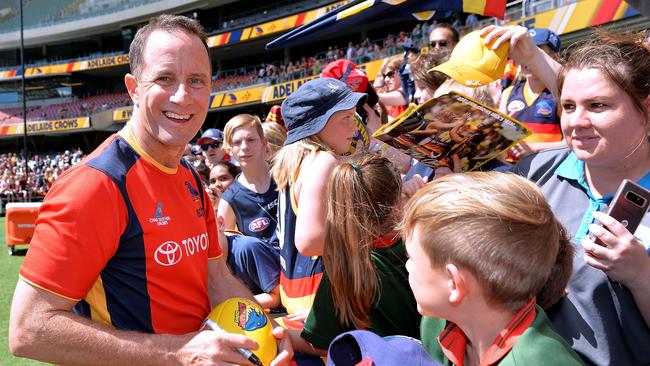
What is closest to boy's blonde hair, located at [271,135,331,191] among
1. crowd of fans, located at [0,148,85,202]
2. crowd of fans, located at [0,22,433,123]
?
crowd of fans, located at [0,22,433,123]

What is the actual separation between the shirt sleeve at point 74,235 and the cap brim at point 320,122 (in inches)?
42.3

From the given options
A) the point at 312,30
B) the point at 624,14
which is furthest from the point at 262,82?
the point at 312,30

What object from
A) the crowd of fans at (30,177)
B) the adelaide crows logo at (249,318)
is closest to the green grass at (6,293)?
the adelaide crows logo at (249,318)

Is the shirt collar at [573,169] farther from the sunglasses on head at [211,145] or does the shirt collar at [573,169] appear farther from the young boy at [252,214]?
the sunglasses on head at [211,145]

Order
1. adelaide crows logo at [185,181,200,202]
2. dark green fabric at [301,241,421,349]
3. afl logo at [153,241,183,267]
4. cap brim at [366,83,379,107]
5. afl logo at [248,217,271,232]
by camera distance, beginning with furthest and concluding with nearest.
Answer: cap brim at [366,83,379,107], afl logo at [248,217,271,232], adelaide crows logo at [185,181,200,202], dark green fabric at [301,241,421,349], afl logo at [153,241,183,267]

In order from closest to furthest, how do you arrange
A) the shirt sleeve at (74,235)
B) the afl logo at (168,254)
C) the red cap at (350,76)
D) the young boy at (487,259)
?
the young boy at (487,259) → the shirt sleeve at (74,235) → the afl logo at (168,254) → the red cap at (350,76)

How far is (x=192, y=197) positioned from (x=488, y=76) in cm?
125

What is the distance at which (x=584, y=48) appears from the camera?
161 centimetres

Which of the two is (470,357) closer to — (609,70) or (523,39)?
(609,70)

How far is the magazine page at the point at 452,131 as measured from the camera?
1890 millimetres

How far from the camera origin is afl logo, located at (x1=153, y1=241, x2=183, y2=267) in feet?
5.59

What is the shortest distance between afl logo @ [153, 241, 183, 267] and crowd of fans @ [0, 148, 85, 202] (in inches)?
670

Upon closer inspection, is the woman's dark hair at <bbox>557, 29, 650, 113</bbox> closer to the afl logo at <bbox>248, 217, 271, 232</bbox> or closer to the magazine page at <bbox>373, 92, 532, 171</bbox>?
the magazine page at <bbox>373, 92, 532, 171</bbox>

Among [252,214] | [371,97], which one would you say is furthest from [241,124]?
[371,97]
